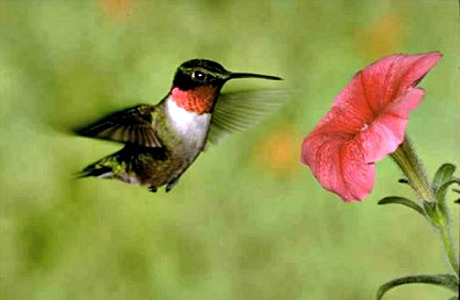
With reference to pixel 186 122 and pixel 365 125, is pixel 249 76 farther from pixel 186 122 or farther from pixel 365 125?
pixel 365 125

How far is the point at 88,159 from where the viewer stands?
4.16 feet

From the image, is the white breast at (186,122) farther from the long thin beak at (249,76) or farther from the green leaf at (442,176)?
the green leaf at (442,176)

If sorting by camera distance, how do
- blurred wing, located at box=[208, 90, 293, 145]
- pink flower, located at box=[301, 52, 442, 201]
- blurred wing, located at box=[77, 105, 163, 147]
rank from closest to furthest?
pink flower, located at box=[301, 52, 442, 201]
blurred wing, located at box=[77, 105, 163, 147]
blurred wing, located at box=[208, 90, 293, 145]

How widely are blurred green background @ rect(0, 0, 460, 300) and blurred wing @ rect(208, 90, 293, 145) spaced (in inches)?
0.6

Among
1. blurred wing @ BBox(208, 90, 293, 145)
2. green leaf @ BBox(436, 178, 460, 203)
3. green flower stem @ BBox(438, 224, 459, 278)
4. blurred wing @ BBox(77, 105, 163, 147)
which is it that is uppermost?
blurred wing @ BBox(208, 90, 293, 145)

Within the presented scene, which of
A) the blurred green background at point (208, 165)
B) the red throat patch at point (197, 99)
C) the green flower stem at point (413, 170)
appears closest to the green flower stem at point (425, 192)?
the green flower stem at point (413, 170)

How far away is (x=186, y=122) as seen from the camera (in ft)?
3.95

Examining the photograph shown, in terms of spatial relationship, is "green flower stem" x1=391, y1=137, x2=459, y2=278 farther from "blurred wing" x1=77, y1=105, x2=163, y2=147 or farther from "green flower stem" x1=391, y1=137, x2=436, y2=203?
"blurred wing" x1=77, y1=105, x2=163, y2=147

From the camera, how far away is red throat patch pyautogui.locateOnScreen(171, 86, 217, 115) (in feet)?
3.94

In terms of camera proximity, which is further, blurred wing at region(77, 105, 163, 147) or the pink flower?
blurred wing at region(77, 105, 163, 147)

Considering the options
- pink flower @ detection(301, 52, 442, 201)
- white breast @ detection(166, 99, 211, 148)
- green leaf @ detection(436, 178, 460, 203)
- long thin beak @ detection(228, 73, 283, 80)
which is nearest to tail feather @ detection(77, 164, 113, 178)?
white breast @ detection(166, 99, 211, 148)

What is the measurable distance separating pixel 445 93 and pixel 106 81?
562mm

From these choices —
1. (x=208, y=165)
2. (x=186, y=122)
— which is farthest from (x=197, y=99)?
(x=208, y=165)

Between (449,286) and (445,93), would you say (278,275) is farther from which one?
(449,286)
